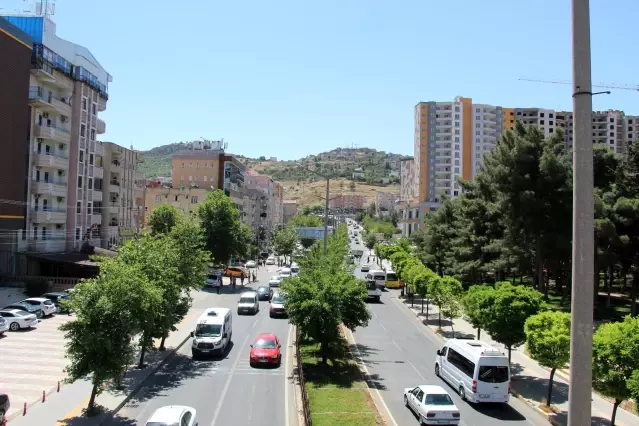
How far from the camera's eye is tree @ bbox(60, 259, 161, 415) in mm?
17484

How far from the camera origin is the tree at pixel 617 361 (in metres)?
16.6

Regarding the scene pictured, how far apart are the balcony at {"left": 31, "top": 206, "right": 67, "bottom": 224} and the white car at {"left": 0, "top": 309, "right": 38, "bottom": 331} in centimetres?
1796

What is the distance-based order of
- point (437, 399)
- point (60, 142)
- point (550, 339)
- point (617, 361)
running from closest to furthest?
point (617, 361) < point (437, 399) < point (550, 339) < point (60, 142)

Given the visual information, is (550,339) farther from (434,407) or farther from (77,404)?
(77,404)

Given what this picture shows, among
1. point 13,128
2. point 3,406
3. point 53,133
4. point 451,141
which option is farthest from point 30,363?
point 451,141

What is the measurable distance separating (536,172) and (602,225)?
253 inches

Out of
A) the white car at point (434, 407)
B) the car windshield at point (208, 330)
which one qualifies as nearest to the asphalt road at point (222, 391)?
the car windshield at point (208, 330)

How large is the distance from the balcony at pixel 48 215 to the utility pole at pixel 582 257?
51499 mm

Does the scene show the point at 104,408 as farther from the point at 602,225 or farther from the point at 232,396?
the point at 602,225

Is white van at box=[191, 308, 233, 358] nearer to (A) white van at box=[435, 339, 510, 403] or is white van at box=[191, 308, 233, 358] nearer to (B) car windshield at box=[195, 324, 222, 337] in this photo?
(B) car windshield at box=[195, 324, 222, 337]

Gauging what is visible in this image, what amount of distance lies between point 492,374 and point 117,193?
5477cm

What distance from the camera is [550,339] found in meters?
20.4

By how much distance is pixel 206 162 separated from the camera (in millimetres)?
98250

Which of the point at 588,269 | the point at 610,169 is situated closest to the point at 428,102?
the point at 610,169
